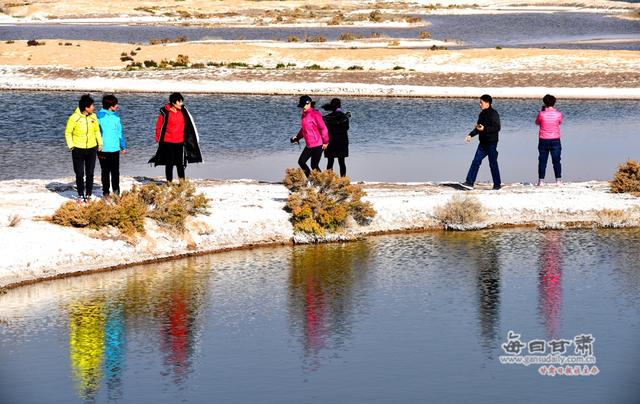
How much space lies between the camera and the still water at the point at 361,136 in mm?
30031

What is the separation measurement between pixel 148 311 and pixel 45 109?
2900 centimetres

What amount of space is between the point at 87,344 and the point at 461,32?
268 ft

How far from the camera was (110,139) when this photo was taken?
2166 centimetres

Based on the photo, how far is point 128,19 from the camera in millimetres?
124688

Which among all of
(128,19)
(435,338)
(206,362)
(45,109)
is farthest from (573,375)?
(128,19)

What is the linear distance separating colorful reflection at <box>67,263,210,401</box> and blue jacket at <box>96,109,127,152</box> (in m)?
2.75

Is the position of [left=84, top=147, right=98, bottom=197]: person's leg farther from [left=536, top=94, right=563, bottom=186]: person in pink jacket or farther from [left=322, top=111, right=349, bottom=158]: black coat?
[left=536, top=94, right=563, bottom=186]: person in pink jacket

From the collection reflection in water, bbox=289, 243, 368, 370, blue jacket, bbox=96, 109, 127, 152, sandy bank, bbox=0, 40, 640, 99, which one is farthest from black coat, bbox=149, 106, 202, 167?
sandy bank, bbox=0, 40, 640, 99

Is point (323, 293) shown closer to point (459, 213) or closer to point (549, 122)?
point (459, 213)

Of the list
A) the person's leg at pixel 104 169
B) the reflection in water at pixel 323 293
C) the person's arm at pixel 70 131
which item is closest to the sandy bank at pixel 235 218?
the person's leg at pixel 104 169

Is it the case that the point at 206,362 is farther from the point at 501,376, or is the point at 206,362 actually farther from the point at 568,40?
the point at 568,40

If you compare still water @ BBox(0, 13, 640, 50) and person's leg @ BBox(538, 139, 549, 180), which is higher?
still water @ BBox(0, 13, 640, 50)

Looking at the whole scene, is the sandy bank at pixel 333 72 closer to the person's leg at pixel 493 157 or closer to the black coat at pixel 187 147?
the person's leg at pixel 493 157

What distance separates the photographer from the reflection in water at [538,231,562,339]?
1677 centimetres
